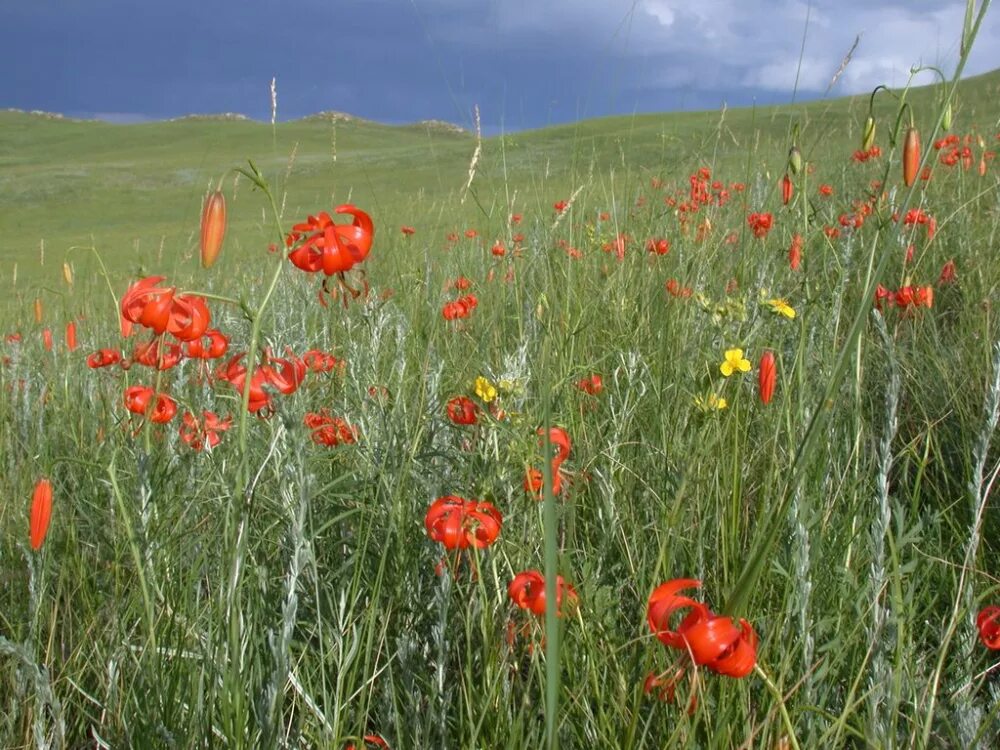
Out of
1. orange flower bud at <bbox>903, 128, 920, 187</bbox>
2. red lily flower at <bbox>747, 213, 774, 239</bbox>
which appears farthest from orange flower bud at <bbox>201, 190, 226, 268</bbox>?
red lily flower at <bbox>747, 213, 774, 239</bbox>

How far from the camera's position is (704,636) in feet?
2.79

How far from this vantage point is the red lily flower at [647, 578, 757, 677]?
2.79 feet

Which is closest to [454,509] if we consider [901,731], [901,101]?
[901,731]

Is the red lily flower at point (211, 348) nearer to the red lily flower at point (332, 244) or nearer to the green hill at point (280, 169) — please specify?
the red lily flower at point (332, 244)

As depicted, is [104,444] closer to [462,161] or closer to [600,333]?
[600,333]

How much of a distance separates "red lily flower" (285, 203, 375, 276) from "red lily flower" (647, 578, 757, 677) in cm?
75

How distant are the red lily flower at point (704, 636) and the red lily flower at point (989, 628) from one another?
1.67ft

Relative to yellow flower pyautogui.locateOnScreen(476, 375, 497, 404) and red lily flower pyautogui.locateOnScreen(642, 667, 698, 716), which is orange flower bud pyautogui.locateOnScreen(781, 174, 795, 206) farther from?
red lily flower pyautogui.locateOnScreen(642, 667, 698, 716)

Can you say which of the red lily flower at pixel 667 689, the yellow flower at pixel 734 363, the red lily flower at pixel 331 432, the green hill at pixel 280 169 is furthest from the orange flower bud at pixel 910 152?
the green hill at pixel 280 169

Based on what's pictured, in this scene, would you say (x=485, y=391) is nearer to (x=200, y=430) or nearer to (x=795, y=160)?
(x=200, y=430)

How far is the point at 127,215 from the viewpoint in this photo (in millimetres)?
23359

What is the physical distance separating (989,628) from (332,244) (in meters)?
1.11

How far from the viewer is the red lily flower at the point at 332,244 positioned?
1.40 m

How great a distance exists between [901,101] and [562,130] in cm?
4049
